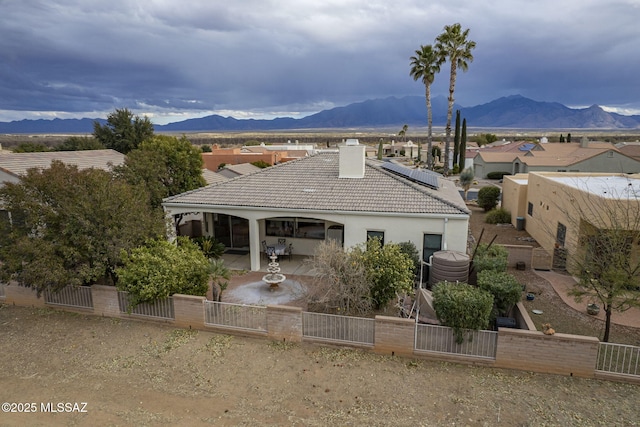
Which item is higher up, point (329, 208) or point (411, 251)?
point (329, 208)

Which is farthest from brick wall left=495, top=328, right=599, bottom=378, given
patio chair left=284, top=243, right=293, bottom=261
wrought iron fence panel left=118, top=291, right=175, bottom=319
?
patio chair left=284, top=243, right=293, bottom=261

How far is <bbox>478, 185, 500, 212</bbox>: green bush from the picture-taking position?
31.9 m

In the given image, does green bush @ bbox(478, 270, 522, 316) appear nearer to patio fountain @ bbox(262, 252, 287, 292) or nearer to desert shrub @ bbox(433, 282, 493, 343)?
desert shrub @ bbox(433, 282, 493, 343)

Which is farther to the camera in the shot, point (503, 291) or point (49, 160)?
point (49, 160)

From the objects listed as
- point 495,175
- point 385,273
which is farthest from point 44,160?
point 495,175

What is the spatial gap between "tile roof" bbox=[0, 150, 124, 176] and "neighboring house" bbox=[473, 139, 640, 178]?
152ft

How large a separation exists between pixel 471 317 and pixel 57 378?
1030cm

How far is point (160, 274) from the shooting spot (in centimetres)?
1176

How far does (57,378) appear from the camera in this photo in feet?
32.2

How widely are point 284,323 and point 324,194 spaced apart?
296 inches

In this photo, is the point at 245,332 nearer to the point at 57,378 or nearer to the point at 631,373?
the point at 57,378

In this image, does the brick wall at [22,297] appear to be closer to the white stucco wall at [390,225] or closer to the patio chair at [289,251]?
the white stucco wall at [390,225]

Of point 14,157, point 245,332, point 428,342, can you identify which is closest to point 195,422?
point 245,332

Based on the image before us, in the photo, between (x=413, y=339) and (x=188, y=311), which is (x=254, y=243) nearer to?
(x=188, y=311)
